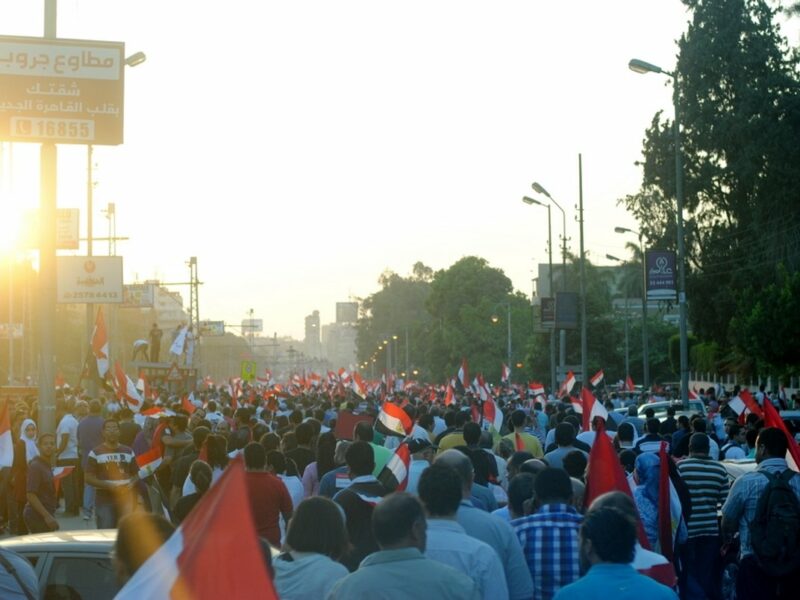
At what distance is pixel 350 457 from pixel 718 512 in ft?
12.8

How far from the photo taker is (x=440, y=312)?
123812mm

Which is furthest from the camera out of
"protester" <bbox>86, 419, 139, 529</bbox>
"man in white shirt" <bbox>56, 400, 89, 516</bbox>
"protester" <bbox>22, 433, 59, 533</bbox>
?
"man in white shirt" <bbox>56, 400, 89, 516</bbox>

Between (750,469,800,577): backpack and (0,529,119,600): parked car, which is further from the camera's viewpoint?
(750,469,800,577): backpack

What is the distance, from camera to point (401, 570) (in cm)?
565

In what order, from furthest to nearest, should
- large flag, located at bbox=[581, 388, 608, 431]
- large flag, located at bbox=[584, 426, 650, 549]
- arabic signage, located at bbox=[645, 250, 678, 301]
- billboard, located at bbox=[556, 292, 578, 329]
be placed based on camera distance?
billboard, located at bbox=[556, 292, 578, 329]
arabic signage, located at bbox=[645, 250, 678, 301]
large flag, located at bbox=[581, 388, 608, 431]
large flag, located at bbox=[584, 426, 650, 549]

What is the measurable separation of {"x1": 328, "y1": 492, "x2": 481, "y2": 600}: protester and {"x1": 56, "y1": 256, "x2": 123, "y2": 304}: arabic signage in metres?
33.4

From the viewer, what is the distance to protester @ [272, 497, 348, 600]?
20.9ft

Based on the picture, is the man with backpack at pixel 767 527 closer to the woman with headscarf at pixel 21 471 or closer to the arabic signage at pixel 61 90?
the woman with headscarf at pixel 21 471

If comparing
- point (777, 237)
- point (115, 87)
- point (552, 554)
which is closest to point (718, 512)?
point (552, 554)

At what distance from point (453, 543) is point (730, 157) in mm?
51214

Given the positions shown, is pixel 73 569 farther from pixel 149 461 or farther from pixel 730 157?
pixel 730 157

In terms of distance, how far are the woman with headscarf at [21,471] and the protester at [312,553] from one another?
32.4 feet

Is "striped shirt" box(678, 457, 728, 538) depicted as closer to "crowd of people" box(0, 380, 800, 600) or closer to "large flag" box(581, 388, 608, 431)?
"crowd of people" box(0, 380, 800, 600)

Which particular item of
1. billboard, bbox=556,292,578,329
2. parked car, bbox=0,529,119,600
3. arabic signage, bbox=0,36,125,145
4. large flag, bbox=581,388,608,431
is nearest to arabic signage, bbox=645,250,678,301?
billboard, bbox=556,292,578,329
